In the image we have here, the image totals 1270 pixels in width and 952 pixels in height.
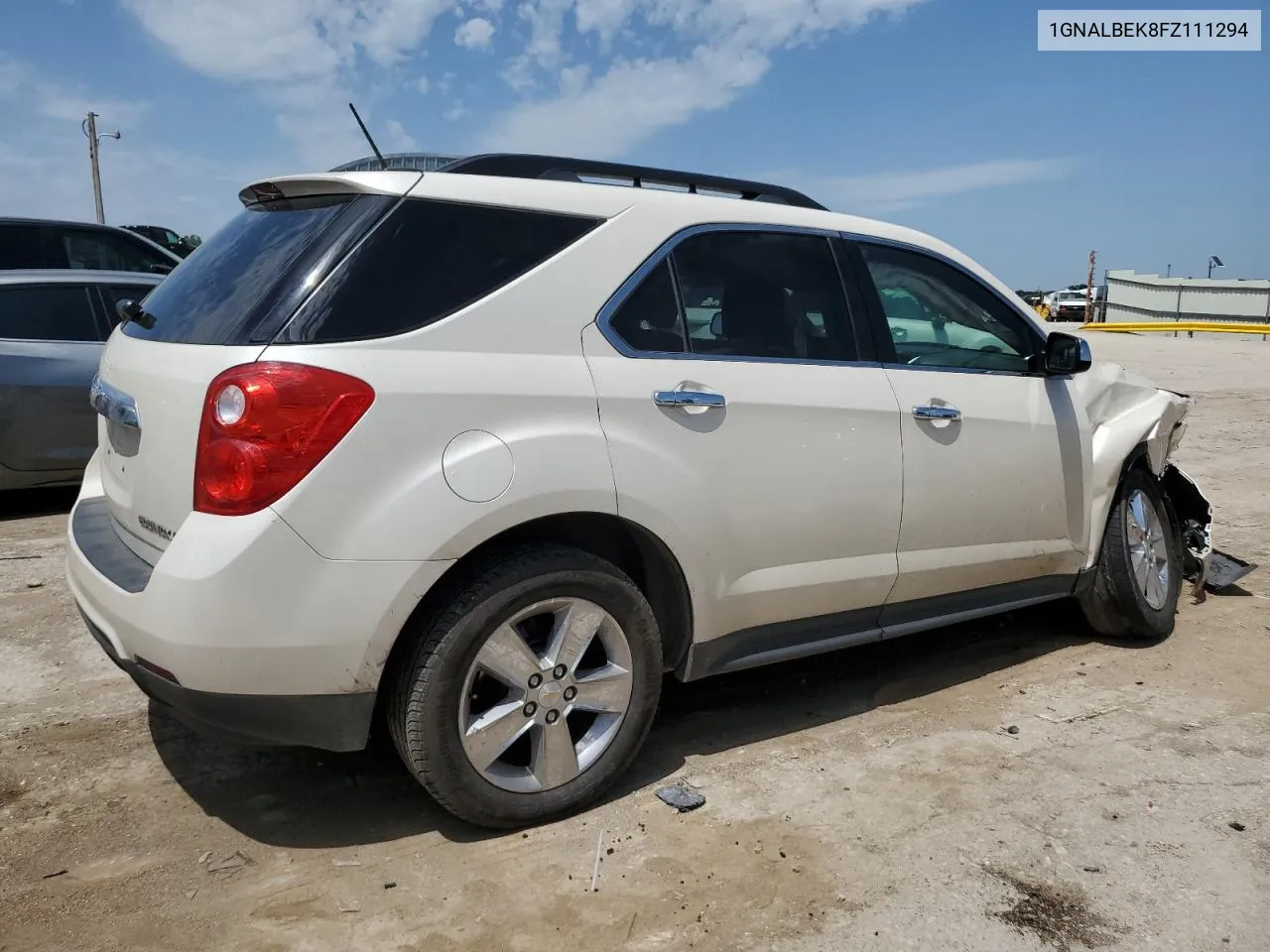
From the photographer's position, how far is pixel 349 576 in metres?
2.49

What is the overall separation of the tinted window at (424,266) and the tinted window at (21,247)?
787 centimetres

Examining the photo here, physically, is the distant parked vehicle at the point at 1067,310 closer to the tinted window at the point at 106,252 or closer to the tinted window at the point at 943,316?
the tinted window at the point at 106,252

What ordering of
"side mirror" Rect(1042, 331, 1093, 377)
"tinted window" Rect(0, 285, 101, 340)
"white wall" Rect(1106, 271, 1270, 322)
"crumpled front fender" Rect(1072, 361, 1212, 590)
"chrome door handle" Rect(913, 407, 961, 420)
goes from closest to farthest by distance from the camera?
"chrome door handle" Rect(913, 407, 961, 420) < "side mirror" Rect(1042, 331, 1093, 377) < "crumpled front fender" Rect(1072, 361, 1212, 590) < "tinted window" Rect(0, 285, 101, 340) < "white wall" Rect(1106, 271, 1270, 322)

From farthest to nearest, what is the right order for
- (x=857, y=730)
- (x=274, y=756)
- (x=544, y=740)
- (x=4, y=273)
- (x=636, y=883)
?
(x=4, y=273) < (x=857, y=730) < (x=274, y=756) < (x=544, y=740) < (x=636, y=883)

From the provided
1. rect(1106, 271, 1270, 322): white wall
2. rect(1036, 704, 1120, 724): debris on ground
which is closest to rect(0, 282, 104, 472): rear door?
rect(1036, 704, 1120, 724): debris on ground

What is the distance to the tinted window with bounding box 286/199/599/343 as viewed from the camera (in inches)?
102

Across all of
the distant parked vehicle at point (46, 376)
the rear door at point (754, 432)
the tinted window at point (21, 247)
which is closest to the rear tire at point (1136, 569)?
the rear door at point (754, 432)

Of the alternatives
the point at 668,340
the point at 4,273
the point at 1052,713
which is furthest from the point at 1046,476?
the point at 4,273

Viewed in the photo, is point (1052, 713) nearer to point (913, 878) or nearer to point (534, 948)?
point (913, 878)

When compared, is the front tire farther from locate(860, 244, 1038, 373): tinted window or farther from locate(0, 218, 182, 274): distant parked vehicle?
locate(0, 218, 182, 274): distant parked vehicle

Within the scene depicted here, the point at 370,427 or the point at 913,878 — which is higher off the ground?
the point at 370,427

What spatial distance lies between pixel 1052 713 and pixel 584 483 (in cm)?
220

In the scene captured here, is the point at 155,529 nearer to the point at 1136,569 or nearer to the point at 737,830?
the point at 737,830

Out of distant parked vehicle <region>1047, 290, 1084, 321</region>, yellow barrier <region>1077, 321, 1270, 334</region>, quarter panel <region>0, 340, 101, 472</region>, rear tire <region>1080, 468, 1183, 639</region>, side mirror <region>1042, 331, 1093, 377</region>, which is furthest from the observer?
distant parked vehicle <region>1047, 290, 1084, 321</region>
